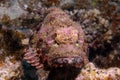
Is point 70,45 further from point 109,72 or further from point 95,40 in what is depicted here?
point 95,40

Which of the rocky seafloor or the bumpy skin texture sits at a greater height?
the bumpy skin texture

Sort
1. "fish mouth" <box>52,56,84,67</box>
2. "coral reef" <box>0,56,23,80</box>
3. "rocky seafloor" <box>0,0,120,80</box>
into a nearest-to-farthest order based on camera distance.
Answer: "fish mouth" <box>52,56,84,67</box>, "rocky seafloor" <box>0,0,120,80</box>, "coral reef" <box>0,56,23,80</box>

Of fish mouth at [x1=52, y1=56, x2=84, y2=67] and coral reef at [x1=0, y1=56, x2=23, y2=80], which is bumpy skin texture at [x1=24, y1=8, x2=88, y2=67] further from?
coral reef at [x1=0, y1=56, x2=23, y2=80]

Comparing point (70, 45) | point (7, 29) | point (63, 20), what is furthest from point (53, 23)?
point (7, 29)

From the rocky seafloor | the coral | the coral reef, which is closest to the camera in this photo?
the coral

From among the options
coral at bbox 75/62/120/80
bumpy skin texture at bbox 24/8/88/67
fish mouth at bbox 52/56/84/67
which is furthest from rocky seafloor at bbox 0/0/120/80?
fish mouth at bbox 52/56/84/67

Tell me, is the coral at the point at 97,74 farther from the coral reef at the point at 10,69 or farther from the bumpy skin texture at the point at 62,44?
the coral reef at the point at 10,69

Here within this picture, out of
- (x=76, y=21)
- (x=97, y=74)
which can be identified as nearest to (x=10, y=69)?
(x=97, y=74)

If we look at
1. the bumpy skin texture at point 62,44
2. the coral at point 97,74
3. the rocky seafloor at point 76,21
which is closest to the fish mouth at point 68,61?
the bumpy skin texture at point 62,44
